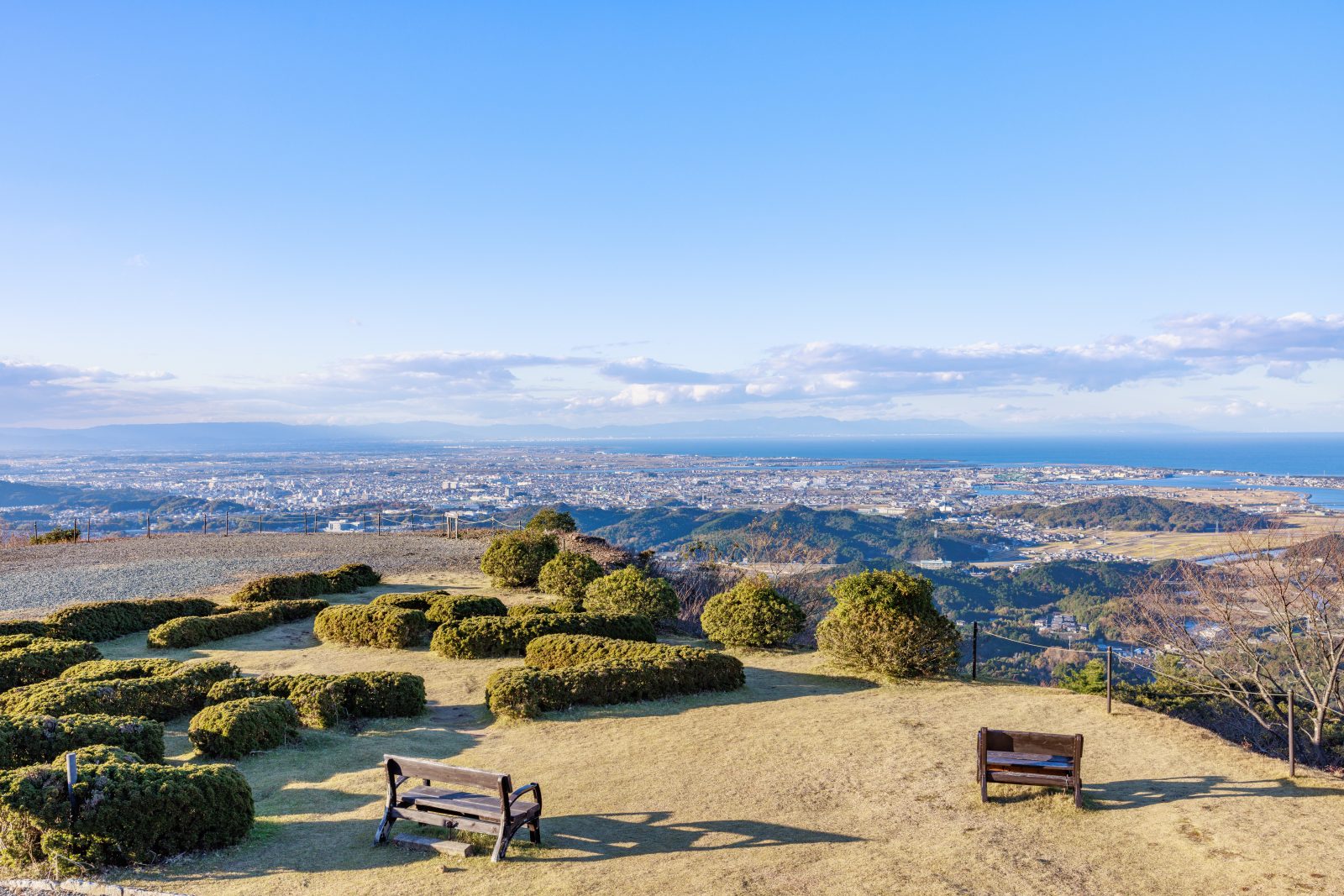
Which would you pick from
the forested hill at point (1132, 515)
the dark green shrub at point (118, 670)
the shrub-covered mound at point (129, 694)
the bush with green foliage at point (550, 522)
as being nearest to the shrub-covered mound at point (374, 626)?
the shrub-covered mound at point (129, 694)

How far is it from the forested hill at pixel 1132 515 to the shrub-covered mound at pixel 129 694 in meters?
36.6

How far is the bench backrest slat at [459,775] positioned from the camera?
5.84 metres

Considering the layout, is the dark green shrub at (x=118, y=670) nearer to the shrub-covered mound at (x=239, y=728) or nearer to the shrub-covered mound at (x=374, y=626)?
the shrub-covered mound at (x=239, y=728)

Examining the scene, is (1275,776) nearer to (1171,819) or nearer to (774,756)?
(1171,819)

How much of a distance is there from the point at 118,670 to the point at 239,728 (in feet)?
11.6

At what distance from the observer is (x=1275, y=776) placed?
781 cm

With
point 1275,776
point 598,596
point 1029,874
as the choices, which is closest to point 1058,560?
point 598,596

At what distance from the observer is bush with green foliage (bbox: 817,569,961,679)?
11664mm

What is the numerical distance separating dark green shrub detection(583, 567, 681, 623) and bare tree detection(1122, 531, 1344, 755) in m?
8.15

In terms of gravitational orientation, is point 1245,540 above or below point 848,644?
above

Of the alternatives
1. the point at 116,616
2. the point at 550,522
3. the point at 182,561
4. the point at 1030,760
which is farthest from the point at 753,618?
the point at 182,561

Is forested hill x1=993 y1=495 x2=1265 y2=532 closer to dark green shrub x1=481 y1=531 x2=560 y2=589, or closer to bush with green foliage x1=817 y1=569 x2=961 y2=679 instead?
bush with green foliage x1=817 y1=569 x2=961 y2=679

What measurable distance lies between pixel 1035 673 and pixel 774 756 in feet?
45.0

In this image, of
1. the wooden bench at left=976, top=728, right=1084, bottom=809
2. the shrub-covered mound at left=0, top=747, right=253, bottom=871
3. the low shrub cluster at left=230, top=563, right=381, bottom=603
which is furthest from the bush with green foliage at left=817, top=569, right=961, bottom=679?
the low shrub cluster at left=230, top=563, right=381, bottom=603
